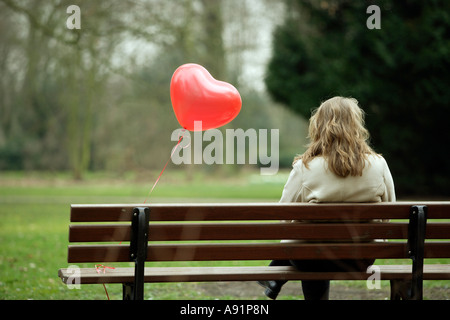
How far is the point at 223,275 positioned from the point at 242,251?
0.63 feet

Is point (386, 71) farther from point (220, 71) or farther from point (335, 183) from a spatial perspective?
point (335, 183)

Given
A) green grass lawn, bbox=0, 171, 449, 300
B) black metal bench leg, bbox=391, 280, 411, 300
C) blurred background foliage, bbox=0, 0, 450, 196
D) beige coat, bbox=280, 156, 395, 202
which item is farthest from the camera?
blurred background foliage, bbox=0, 0, 450, 196

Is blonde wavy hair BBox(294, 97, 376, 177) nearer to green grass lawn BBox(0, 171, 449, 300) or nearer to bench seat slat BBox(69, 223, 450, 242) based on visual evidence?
bench seat slat BBox(69, 223, 450, 242)

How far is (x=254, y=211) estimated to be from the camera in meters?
3.03

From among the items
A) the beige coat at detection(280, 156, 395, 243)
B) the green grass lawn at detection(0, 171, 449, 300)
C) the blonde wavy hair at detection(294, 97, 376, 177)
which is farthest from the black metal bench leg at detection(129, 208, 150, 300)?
the green grass lawn at detection(0, 171, 449, 300)

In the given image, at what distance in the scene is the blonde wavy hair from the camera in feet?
10.6

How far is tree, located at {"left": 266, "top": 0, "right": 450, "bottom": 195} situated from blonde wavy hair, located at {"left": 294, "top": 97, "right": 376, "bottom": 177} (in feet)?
32.9

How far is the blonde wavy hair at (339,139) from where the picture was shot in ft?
10.6

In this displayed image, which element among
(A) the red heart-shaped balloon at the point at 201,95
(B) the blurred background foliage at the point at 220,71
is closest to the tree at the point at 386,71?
(B) the blurred background foliage at the point at 220,71

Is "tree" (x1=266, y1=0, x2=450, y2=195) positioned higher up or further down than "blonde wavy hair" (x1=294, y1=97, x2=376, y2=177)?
higher up

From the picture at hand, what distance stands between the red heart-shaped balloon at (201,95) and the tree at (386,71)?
32.1 feet

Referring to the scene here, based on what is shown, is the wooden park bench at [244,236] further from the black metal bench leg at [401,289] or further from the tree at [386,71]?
the tree at [386,71]

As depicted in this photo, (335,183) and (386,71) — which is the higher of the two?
(386,71)

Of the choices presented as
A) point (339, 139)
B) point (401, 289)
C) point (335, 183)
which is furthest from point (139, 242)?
point (401, 289)
